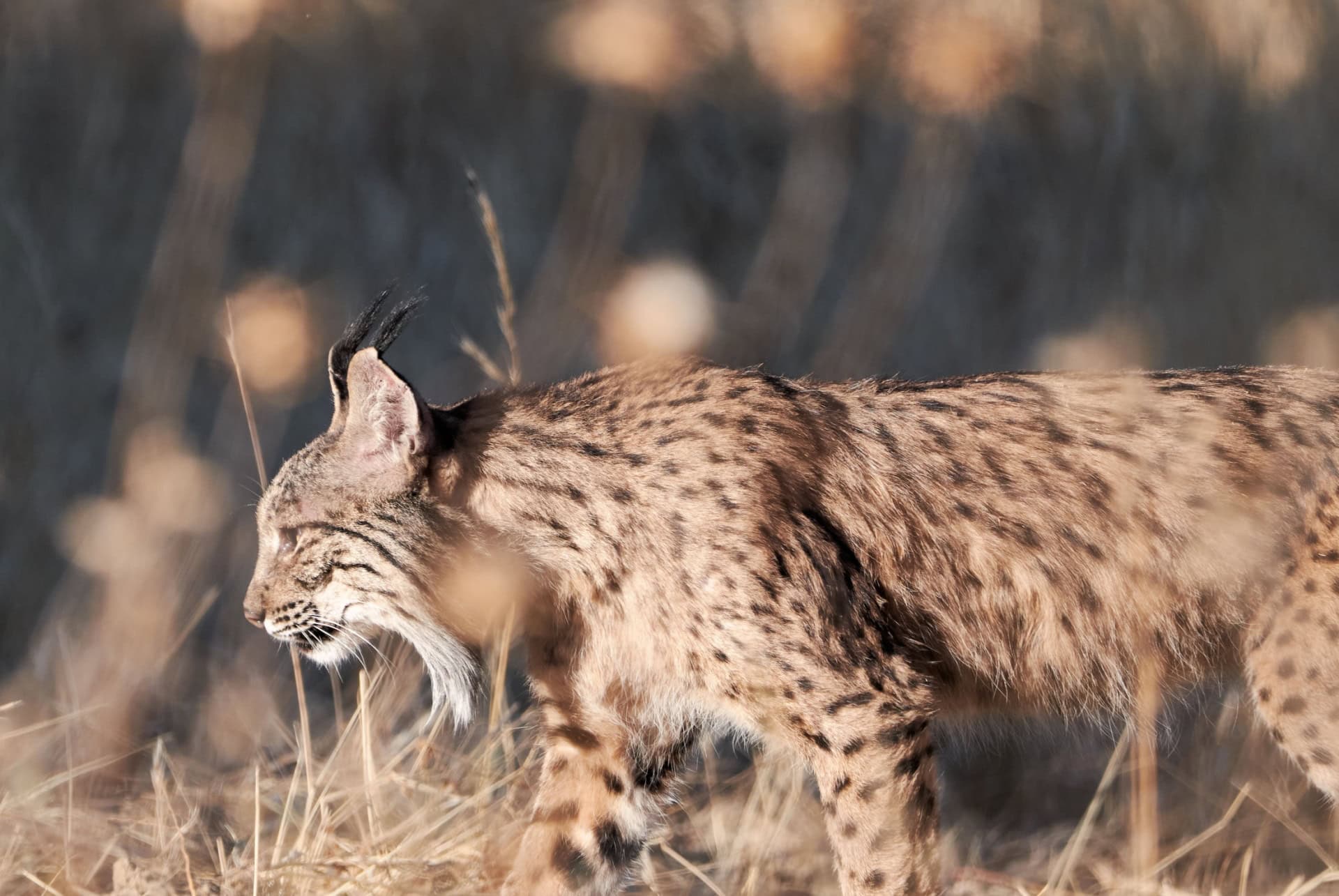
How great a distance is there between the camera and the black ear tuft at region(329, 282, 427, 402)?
4.20 meters

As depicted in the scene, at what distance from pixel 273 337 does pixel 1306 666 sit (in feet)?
8.83

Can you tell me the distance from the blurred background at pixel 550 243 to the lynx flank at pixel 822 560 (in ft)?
0.79

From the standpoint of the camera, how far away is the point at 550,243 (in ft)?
24.2

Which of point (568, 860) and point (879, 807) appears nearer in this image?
point (879, 807)

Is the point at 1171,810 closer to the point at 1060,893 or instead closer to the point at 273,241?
the point at 1060,893

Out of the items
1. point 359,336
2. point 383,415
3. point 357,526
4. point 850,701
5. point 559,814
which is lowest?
point 559,814

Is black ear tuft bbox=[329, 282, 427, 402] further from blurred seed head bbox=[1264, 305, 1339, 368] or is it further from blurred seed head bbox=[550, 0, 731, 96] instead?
blurred seed head bbox=[1264, 305, 1339, 368]

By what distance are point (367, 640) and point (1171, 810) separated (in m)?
3.40

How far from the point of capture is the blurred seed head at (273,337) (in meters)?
3.91

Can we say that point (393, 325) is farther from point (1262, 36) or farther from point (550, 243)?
point (1262, 36)

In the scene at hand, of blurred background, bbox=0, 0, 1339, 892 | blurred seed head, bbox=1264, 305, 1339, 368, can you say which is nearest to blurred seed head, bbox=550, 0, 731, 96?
blurred background, bbox=0, 0, 1339, 892

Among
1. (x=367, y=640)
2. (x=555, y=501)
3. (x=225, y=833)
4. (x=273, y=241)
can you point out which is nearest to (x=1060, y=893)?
(x=555, y=501)

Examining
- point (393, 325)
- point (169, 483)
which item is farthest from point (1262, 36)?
point (169, 483)

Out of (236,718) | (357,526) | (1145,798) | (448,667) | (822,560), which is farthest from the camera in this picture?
(236,718)
